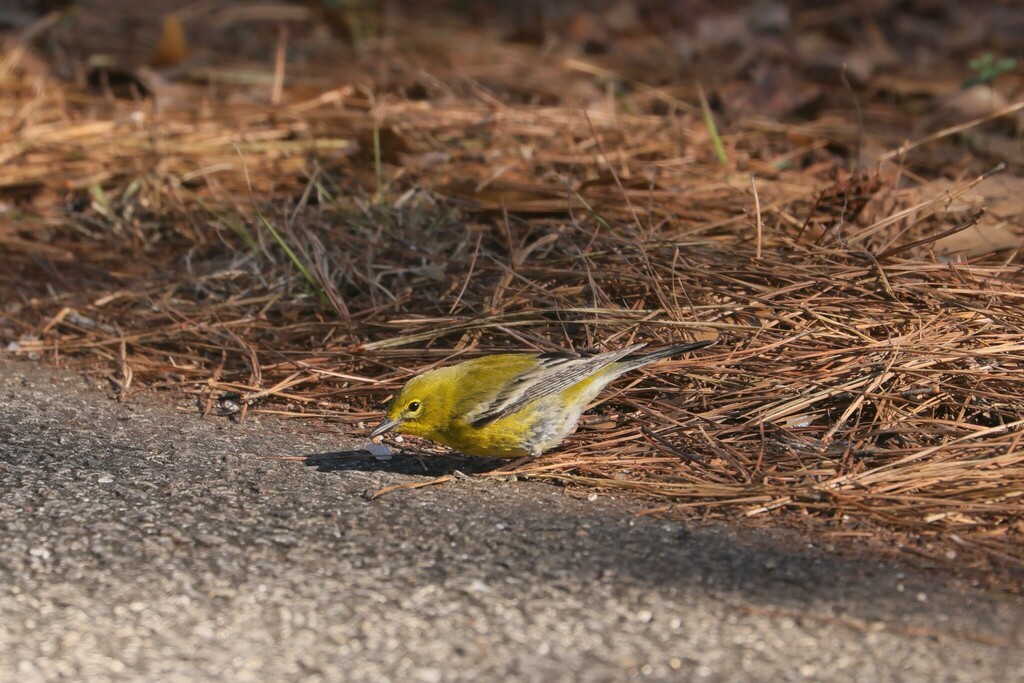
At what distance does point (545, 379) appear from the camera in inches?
131

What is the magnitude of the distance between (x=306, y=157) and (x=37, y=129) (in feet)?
5.11

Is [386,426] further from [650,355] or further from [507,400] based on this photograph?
[650,355]

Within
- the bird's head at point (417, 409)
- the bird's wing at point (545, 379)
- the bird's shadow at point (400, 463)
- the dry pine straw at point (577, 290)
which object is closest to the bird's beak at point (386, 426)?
the bird's head at point (417, 409)

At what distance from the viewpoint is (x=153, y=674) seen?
2.04 metres

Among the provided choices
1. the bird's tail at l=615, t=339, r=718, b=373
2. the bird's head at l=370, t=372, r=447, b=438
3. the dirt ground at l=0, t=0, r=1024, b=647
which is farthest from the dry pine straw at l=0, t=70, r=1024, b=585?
the bird's head at l=370, t=372, r=447, b=438

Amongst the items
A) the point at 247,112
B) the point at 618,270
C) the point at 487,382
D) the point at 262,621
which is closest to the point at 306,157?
the point at 247,112

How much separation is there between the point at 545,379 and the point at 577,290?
2.39 feet

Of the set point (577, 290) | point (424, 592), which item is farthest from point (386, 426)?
point (577, 290)

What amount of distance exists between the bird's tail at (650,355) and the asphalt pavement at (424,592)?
1.74ft

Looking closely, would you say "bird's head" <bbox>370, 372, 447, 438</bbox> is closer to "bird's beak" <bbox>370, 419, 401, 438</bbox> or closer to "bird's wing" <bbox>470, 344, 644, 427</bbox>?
"bird's beak" <bbox>370, 419, 401, 438</bbox>

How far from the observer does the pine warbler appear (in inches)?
127

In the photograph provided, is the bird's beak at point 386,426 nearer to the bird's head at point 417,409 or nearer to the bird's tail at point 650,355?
the bird's head at point 417,409

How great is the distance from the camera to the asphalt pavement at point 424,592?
2.08 meters

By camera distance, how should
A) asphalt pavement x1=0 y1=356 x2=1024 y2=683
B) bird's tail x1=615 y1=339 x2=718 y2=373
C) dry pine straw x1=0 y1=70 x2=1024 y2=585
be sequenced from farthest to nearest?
bird's tail x1=615 y1=339 x2=718 y2=373 → dry pine straw x1=0 y1=70 x2=1024 y2=585 → asphalt pavement x1=0 y1=356 x2=1024 y2=683
